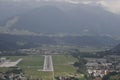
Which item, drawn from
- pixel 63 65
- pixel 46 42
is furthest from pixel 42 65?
pixel 46 42

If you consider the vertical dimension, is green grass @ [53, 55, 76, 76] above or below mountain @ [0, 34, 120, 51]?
below

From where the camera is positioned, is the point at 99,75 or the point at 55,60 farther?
the point at 55,60

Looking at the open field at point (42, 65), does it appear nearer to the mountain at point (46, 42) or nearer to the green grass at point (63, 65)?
the green grass at point (63, 65)

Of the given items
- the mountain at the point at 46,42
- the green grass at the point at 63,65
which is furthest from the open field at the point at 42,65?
the mountain at the point at 46,42

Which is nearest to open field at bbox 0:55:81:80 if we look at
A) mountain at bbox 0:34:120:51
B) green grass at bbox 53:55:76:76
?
green grass at bbox 53:55:76:76

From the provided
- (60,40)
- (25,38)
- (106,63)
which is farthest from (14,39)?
(106,63)

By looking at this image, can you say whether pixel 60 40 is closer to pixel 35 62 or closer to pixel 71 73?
pixel 35 62

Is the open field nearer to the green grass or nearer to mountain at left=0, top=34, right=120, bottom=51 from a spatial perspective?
the green grass

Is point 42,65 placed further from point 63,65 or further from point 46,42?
point 46,42
